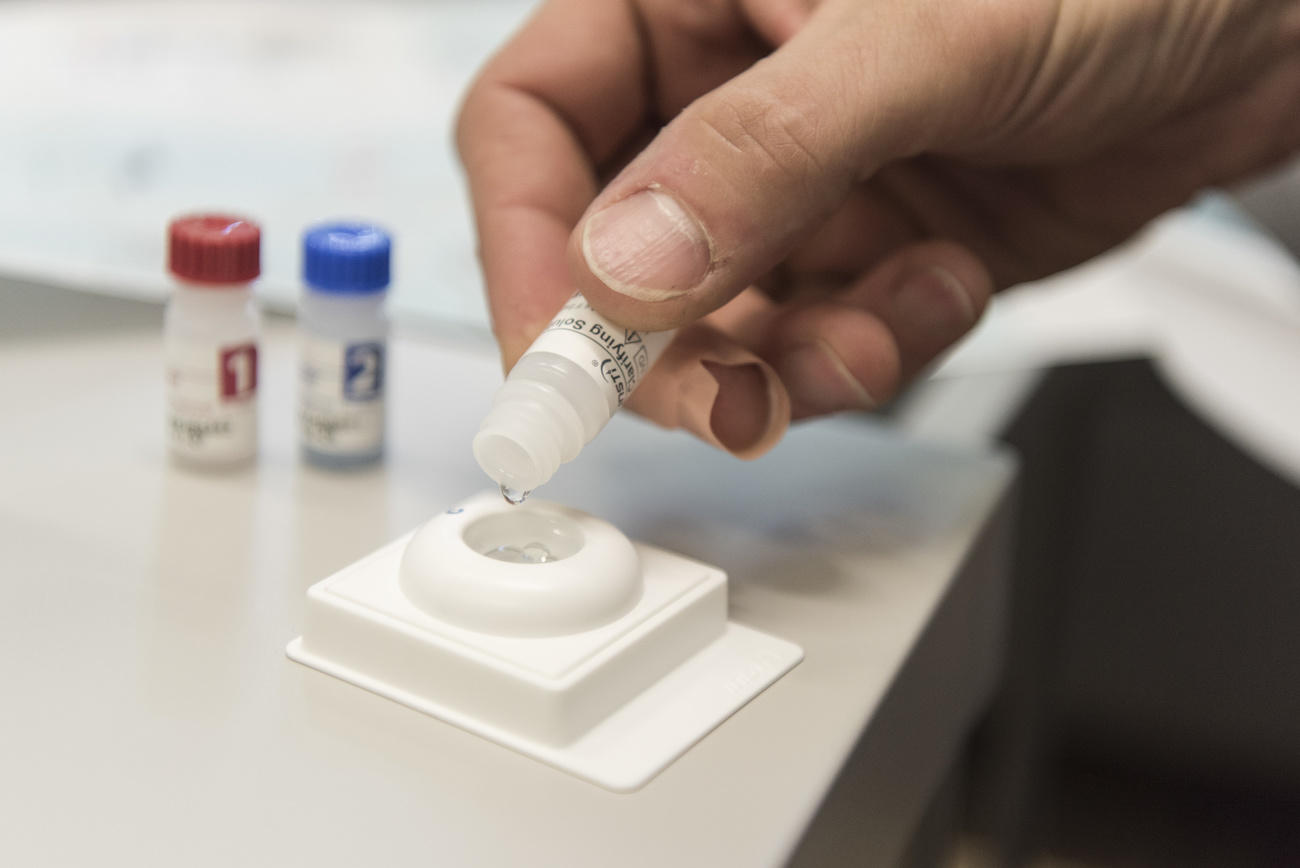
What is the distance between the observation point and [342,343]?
50 centimetres

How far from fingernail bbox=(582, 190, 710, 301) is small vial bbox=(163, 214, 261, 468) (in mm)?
163

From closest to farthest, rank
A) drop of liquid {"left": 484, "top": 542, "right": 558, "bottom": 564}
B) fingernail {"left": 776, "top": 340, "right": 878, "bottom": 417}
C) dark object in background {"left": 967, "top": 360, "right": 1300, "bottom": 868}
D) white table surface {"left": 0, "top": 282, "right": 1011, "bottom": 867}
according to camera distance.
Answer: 1. white table surface {"left": 0, "top": 282, "right": 1011, "bottom": 867}
2. drop of liquid {"left": 484, "top": 542, "right": 558, "bottom": 564}
3. fingernail {"left": 776, "top": 340, "right": 878, "bottom": 417}
4. dark object in background {"left": 967, "top": 360, "right": 1300, "bottom": 868}

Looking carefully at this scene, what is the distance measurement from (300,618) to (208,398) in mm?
135

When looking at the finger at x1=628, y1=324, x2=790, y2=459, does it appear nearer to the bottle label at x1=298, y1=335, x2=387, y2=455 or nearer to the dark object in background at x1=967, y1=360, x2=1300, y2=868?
the bottle label at x1=298, y1=335, x2=387, y2=455

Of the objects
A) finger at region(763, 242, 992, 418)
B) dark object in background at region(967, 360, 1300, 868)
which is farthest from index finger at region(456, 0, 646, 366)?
dark object in background at region(967, 360, 1300, 868)

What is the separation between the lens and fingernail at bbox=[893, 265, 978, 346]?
560 mm

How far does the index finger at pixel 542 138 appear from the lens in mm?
511

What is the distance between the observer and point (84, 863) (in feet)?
0.95

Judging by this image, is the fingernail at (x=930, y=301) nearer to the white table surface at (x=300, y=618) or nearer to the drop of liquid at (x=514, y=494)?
the white table surface at (x=300, y=618)

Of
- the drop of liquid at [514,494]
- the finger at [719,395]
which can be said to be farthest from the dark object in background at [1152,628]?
the drop of liquid at [514,494]

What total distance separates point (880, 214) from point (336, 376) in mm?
333

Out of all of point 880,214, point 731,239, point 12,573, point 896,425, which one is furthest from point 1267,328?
point 12,573

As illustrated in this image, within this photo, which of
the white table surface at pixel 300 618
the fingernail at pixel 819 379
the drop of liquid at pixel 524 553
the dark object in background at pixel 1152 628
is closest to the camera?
the white table surface at pixel 300 618

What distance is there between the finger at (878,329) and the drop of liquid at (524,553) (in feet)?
0.51
